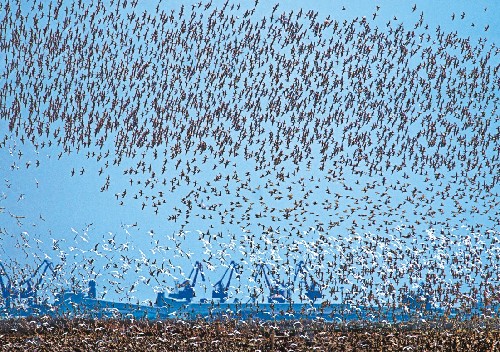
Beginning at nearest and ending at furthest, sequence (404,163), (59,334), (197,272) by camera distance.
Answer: (59,334), (197,272), (404,163)

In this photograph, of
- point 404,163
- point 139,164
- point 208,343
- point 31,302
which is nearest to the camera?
point 208,343

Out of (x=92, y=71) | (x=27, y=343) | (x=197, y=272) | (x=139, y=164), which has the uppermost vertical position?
(x=92, y=71)

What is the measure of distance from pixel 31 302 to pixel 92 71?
1680 cm

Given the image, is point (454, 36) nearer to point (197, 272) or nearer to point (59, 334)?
point (197, 272)

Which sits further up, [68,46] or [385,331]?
[68,46]

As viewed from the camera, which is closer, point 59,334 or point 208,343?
point 208,343

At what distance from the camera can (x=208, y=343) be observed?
593 inches

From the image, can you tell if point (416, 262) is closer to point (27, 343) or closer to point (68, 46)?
point (27, 343)

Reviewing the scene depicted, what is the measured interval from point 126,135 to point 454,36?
56.8 ft

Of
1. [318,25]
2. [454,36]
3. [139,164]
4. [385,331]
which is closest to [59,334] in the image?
[385,331]

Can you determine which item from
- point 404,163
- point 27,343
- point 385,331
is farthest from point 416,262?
point 27,343

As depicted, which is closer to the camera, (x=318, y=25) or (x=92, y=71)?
(x=92, y=71)

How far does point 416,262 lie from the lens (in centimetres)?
2611

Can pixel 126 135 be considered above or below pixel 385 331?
above
